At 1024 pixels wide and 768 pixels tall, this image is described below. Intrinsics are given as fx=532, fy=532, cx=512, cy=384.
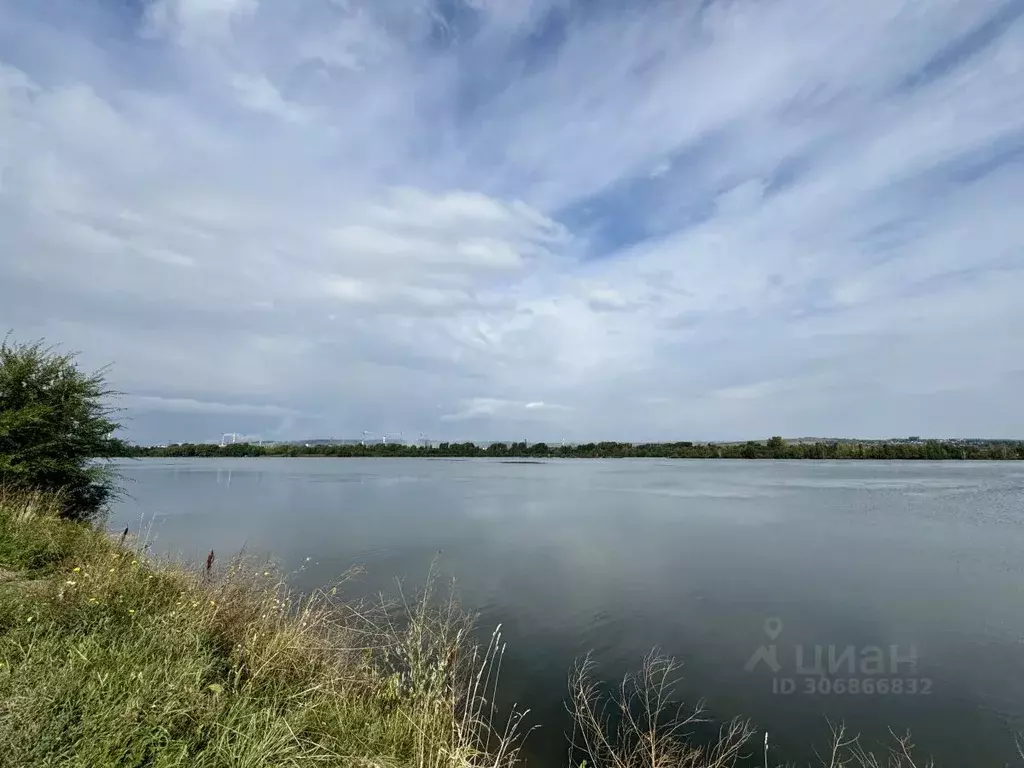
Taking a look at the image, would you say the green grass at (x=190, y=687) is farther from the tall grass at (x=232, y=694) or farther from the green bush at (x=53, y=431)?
the green bush at (x=53, y=431)

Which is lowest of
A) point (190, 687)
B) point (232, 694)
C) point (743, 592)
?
point (743, 592)

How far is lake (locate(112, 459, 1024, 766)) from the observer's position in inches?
275

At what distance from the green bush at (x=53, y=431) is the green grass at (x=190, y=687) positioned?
8.73m

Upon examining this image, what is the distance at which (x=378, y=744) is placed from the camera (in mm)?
4141

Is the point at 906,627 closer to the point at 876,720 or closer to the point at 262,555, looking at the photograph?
the point at 876,720

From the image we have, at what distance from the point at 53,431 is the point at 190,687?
1541cm

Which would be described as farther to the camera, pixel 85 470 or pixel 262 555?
pixel 85 470

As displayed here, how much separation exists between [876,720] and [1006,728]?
4.73 ft

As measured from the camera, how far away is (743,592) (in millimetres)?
11984

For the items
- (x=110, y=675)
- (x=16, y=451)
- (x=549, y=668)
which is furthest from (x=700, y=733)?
(x=16, y=451)

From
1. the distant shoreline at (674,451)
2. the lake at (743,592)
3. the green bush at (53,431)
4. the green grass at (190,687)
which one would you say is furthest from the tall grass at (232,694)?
the distant shoreline at (674,451)

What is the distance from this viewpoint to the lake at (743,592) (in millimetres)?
6996

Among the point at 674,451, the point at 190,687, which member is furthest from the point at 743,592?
the point at 674,451

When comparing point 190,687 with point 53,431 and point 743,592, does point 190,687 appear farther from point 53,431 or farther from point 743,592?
point 53,431
